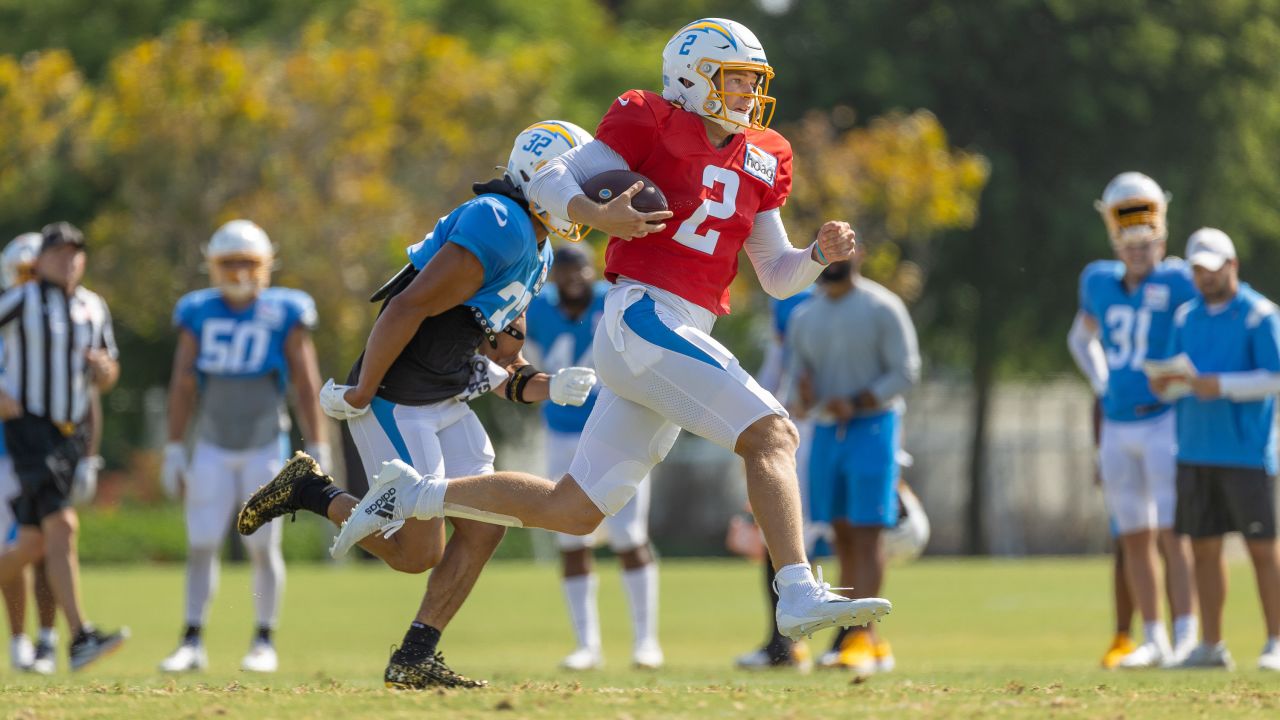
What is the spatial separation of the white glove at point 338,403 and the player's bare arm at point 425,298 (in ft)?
0.73

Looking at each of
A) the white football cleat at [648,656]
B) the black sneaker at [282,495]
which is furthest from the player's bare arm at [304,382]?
the black sneaker at [282,495]

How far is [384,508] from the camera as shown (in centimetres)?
716

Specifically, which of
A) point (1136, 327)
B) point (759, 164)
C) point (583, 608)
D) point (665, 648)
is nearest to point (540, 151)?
point (759, 164)

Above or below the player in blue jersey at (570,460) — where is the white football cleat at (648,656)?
below

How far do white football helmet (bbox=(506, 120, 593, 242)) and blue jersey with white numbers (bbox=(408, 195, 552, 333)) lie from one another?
0.30ft

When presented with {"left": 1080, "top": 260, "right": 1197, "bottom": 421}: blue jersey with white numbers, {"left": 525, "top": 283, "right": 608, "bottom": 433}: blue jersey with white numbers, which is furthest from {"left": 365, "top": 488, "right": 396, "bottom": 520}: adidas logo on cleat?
{"left": 1080, "top": 260, "right": 1197, "bottom": 421}: blue jersey with white numbers

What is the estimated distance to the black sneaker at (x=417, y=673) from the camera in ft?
23.9

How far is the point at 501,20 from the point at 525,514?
26593 mm

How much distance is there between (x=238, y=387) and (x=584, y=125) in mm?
19554

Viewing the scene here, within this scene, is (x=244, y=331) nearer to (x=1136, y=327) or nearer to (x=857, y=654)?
(x=857, y=654)

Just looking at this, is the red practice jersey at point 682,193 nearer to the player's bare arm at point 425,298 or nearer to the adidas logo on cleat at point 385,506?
the player's bare arm at point 425,298

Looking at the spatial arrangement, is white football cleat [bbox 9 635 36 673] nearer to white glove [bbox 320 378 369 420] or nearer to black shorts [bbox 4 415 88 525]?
black shorts [bbox 4 415 88 525]

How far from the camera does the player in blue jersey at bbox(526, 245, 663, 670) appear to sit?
11.7 meters

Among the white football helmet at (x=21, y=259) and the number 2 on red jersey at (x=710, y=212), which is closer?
the number 2 on red jersey at (x=710, y=212)
